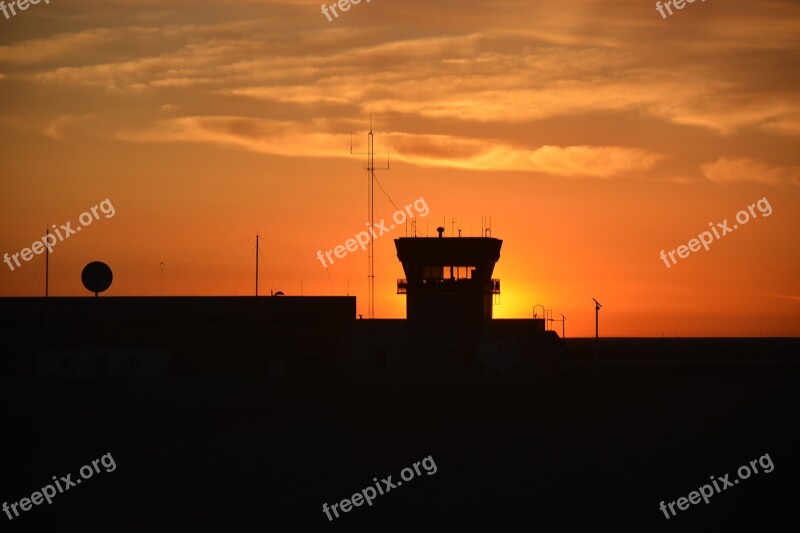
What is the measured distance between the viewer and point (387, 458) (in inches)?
1299

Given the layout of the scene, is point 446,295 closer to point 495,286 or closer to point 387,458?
point 495,286

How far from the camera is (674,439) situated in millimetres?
38938

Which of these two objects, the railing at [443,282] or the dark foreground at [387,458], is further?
the railing at [443,282]

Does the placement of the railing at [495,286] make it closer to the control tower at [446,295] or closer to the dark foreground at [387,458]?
the control tower at [446,295]

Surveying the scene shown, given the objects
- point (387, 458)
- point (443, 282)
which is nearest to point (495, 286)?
point (443, 282)

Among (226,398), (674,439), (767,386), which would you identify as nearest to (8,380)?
(226,398)

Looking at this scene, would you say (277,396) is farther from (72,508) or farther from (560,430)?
(72,508)

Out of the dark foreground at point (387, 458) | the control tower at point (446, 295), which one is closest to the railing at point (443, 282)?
the control tower at point (446, 295)

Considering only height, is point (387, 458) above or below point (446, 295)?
below

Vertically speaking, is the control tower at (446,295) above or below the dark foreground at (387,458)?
above

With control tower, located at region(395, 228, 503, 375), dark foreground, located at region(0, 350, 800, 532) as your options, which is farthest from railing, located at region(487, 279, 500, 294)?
dark foreground, located at region(0, 350, 800, 532)

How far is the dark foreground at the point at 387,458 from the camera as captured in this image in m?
23.2

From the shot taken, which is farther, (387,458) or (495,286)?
(495,286)

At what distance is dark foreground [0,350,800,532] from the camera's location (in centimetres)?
2322
